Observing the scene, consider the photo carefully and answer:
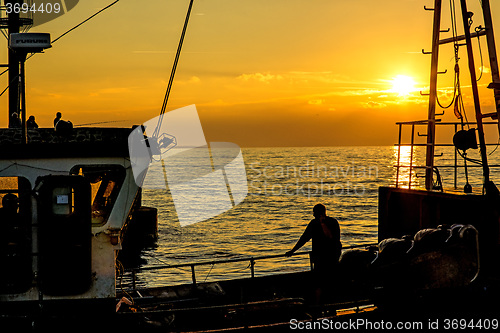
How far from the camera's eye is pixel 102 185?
31.0 ft

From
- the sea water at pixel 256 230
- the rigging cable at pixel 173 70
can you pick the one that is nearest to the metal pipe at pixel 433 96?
the sea water at pixel 256 230

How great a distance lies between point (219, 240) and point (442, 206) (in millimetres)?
29089

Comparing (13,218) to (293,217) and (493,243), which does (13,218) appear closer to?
(493,243)

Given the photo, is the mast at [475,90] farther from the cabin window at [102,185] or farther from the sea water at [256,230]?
the cabin window at [102,185]

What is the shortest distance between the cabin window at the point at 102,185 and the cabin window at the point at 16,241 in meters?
0.85

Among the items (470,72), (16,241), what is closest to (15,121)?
(16,241)

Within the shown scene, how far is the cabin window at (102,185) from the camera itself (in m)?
8.85

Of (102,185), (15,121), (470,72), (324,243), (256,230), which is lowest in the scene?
(256,230)

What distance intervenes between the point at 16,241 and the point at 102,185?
5.07ft

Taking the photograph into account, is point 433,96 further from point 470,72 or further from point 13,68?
point 13,68

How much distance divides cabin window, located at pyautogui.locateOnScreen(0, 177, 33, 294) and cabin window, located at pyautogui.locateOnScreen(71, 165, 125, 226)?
2.78ft

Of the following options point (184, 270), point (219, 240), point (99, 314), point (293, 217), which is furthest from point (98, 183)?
point (293, 217)

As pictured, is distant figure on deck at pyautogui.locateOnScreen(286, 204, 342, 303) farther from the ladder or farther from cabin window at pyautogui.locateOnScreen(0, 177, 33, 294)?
cabin window at pyautogui.locateOnScreen(0, 177, 33, 294)

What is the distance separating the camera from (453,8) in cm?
1415
